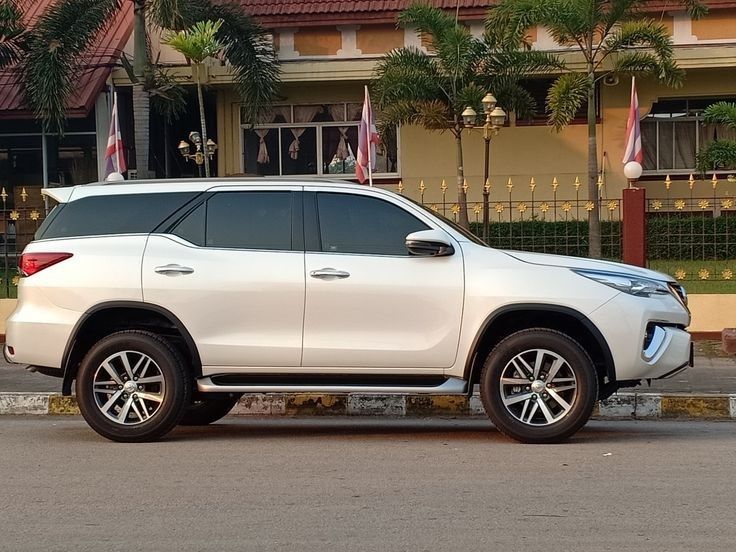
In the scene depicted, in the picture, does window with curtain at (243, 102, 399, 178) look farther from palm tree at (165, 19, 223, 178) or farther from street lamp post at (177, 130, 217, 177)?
palm tree at (165, 19, 223, 178)

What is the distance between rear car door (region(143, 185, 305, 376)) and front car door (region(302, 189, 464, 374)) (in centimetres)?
13

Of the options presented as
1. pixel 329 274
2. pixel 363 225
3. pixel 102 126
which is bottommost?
pixel 329 274

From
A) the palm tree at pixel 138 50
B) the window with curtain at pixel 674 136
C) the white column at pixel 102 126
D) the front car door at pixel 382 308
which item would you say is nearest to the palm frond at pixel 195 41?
the palm tree at pixel 138 50

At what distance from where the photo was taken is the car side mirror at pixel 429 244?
7371 millimetres

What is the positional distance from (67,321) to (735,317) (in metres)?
8.80

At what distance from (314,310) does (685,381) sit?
4.94m

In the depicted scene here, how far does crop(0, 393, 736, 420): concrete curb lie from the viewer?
29.7ft

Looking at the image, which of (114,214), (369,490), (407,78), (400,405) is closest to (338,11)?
(407,78)

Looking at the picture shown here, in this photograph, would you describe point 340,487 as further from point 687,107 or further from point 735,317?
point 687,107

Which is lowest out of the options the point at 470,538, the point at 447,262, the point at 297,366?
the point at 470,538

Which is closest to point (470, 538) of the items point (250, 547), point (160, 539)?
point (250, 547)

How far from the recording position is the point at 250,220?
7.80m

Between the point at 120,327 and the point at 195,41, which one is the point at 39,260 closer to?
the point at 120,327

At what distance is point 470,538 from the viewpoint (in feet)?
16.9
